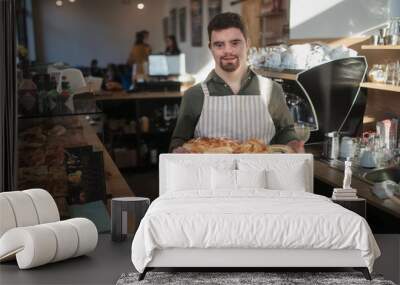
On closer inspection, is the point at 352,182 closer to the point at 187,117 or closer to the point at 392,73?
the point at 392,73

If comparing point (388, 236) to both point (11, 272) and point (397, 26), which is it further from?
point (11, 272)

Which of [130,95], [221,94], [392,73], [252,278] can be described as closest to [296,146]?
[221,94]

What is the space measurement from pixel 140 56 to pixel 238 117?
1.15m

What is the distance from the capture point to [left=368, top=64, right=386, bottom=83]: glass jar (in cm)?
725

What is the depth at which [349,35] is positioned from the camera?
7.32 meters

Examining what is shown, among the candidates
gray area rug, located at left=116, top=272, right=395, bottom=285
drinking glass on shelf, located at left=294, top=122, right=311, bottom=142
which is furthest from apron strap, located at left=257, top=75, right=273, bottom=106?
gray area rug, located at left=116, top=272, right=395, bottom=285


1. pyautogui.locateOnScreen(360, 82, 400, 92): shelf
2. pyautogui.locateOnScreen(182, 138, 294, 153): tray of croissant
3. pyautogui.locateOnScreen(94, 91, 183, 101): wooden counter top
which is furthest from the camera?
pyautogui.locateOnScreen(94, 91, 183, 101): wooden counter top

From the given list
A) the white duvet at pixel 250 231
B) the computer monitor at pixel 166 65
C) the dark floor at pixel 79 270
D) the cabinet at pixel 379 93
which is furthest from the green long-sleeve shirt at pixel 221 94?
the white duvet at pixel 250 231

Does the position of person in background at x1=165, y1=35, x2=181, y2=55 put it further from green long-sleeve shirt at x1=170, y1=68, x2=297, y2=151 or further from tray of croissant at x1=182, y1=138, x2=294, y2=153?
tray of croissant at x1=182, y1=138, x2=294, y2=153

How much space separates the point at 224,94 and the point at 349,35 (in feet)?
4.46

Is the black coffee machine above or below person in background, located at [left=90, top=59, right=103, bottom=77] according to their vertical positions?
below

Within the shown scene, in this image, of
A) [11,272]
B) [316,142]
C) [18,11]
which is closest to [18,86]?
[18,11]

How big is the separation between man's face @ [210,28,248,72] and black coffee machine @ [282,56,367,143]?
534mm

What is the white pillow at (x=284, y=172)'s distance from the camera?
21.7 feet
